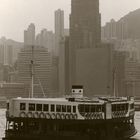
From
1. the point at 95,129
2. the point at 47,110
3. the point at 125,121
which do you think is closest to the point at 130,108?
the point at 125,121

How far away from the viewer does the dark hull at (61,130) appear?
42.5m

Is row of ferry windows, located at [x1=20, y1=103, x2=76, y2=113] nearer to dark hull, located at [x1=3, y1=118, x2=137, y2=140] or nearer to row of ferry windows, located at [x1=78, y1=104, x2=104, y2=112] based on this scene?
row of ferry windows, located at [x1=78, y1=104, x2=104, y2=112]

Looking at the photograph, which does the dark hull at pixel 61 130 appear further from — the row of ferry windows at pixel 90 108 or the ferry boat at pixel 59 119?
the row of ferry windows at pixel 90 108

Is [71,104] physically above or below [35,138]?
above

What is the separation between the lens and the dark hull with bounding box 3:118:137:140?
42.5 metres

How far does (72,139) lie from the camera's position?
4225 centimetres

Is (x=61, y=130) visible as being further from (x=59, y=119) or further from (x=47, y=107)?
(x=47, y=107)

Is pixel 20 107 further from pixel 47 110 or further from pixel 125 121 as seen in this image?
pixel 125 121

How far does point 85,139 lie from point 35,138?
408cm

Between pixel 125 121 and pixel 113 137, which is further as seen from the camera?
pixel 125 121

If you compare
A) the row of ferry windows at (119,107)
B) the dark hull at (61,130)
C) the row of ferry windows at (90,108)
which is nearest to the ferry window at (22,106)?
the dark hull at (61,130)

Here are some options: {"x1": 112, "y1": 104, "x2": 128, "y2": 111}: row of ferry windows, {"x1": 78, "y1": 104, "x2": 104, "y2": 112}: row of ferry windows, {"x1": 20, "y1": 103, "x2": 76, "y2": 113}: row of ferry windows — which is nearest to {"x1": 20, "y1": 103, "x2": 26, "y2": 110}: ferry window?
{"x1": 20, "y1": 103, "x2": 76, "y2": 113}: row of ferry windows

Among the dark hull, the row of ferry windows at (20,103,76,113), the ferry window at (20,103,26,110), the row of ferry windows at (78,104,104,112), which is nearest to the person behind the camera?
the dark hull

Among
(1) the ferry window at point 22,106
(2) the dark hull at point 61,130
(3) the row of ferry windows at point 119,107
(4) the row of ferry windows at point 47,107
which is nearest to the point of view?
(2) the dark hull at point 61,130
